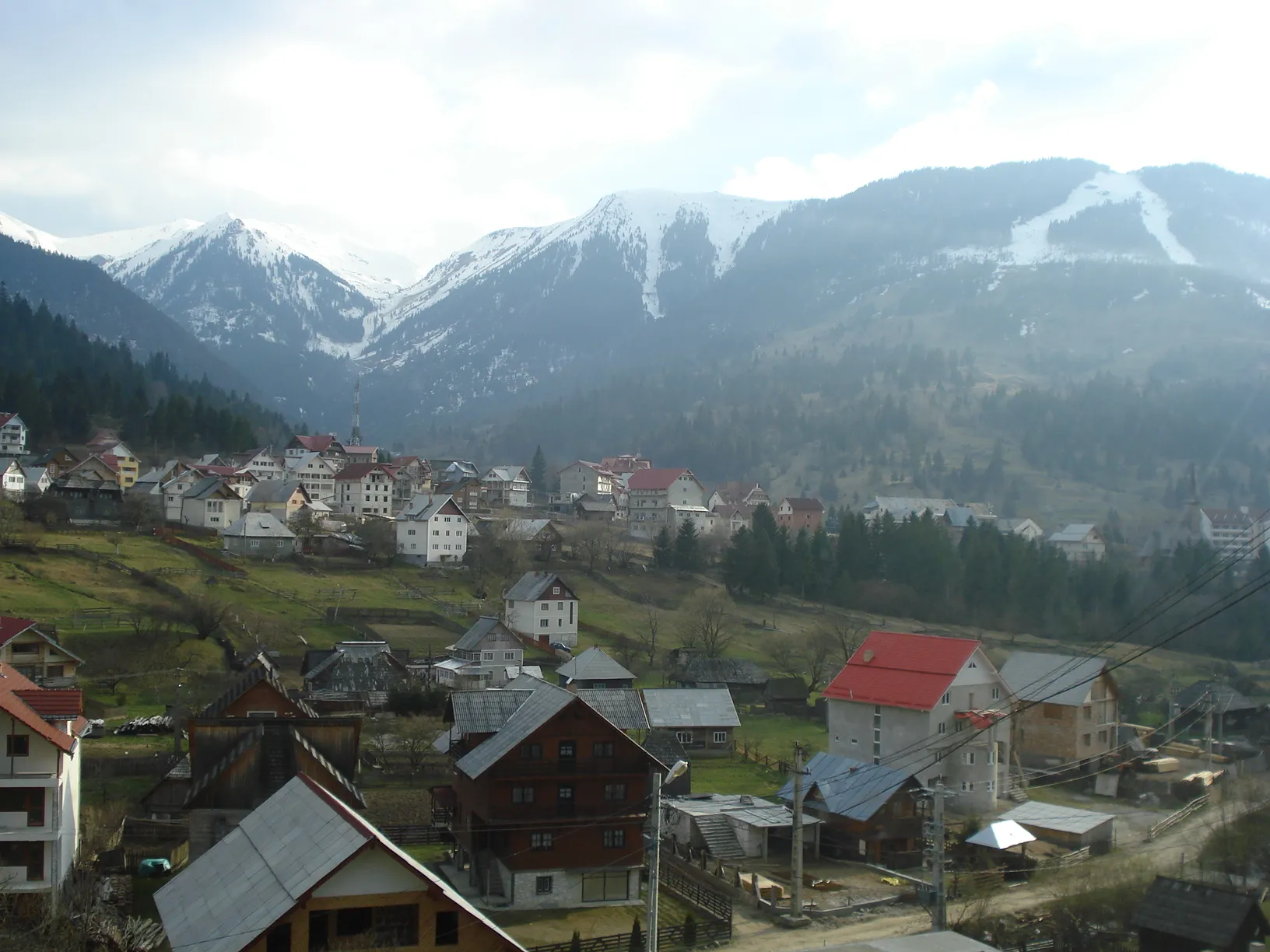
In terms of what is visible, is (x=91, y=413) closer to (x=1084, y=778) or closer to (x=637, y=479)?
(x=637, y=479)

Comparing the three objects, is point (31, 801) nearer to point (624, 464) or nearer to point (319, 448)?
point (319, 448)

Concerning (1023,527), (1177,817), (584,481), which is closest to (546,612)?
(1177,817)

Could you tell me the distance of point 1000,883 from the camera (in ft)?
104

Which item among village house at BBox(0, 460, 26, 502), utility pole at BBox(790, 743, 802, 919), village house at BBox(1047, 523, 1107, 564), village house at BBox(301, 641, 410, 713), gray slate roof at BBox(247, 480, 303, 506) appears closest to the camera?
utility pole at BBox(790, 743, 802, 919)

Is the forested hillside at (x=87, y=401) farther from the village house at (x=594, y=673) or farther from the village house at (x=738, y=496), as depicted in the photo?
the village house at (x=594, y=673)

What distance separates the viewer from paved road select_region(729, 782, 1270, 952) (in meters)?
27.0

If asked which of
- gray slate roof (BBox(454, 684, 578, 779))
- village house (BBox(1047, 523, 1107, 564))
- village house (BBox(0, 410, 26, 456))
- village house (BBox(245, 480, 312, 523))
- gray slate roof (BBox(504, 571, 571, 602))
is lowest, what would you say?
village house (BBox(1047, 523, 1107, 564))

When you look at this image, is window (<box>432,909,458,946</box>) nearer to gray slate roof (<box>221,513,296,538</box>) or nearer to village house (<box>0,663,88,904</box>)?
village house (<box>0,663,88,904</box>)

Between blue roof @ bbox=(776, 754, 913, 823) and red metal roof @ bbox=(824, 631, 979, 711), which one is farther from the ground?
red metal roof @ bbox=(824, 631, 979, 711)

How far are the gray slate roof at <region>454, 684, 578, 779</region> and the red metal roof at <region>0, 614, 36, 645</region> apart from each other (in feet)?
67.9

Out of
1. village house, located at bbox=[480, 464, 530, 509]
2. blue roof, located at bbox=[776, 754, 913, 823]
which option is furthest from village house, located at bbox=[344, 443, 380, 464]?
blue roof, located at bbox=[776, 754, 913, 823]

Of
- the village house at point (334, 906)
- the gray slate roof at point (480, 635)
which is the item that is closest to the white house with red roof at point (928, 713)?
the gray slate roof at point (480, 635)

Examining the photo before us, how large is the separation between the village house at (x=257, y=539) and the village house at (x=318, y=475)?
95.0 ft

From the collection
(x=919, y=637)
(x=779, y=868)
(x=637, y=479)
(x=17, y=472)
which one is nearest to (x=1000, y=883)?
(x=779, y=868)
